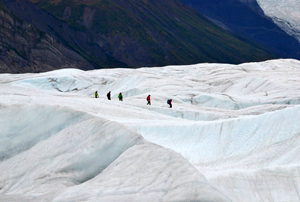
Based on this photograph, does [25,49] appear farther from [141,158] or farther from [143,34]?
[141,158]

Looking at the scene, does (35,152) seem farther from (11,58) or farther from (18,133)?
(11,58)

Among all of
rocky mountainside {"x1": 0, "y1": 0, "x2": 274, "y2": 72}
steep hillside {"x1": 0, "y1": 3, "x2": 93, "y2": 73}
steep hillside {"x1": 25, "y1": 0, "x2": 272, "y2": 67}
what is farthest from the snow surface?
steep hillside {"x1": 25, "y1": 0, "x2": 272, "y2": 67}

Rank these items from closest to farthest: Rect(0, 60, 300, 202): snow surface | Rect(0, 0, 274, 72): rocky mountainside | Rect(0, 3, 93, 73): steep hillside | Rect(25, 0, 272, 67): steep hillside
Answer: Rect(0, 60, 300, 202): snow surface, Rect(0, 3, 93, 73): steep hillside, Rect(0, 0, 274, 72): rocky mountainside, Rect(25, 0, 272, 67): steep hillside

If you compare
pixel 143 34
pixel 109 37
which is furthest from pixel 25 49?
pixel 143 34

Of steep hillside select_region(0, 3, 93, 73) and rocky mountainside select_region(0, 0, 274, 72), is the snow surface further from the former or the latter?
rocky mountainside select_region(0, 0, 274, 72)

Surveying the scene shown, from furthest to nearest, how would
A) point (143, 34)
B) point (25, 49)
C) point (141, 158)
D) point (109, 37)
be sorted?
point (143, 34) < point (109, 37) < point (25, 49) < point (141, 158)

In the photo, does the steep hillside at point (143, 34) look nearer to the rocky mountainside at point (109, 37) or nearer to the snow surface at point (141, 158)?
the rocky mountainside at point (109, 37)

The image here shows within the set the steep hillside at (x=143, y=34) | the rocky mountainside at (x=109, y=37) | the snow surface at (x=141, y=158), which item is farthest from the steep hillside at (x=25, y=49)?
the snow surface at (x=141, y=158)

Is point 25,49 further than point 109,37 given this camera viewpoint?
No
